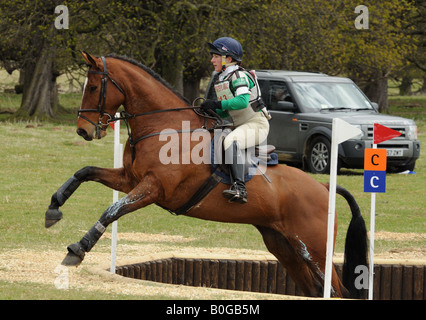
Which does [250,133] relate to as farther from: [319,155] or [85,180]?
[319,155]

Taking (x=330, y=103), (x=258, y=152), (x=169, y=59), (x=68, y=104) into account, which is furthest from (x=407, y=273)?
(x=68, y=104)

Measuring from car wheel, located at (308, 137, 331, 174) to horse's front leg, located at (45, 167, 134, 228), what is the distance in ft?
35.3

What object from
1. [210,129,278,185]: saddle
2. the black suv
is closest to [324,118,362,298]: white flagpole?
[210,129,278,185]: saddle

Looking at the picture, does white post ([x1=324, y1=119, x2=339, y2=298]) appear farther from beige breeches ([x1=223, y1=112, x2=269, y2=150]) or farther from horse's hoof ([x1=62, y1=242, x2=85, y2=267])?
horse's hoof ([x1=62, y1=242, x2=85, y2=267])

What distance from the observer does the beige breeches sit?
7.79 meters

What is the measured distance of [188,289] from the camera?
24.3 ft

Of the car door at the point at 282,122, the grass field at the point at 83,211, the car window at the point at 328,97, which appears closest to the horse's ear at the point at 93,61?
the grass field at the point at 83,211

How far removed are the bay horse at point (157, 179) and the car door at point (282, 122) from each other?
1054cm

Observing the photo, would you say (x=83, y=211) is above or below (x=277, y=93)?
below

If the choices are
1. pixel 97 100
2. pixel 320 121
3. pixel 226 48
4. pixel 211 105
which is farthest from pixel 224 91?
pixel 320 121

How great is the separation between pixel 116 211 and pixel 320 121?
1154cm

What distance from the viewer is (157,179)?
746cm

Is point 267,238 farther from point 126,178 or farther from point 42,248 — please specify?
point 42,248
